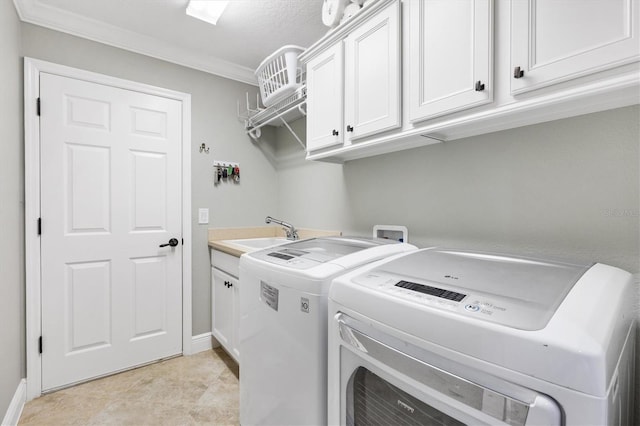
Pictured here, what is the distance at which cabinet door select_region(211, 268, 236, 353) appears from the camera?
2.09 metres

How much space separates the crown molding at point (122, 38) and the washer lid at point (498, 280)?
2.27m

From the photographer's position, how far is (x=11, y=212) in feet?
5.34

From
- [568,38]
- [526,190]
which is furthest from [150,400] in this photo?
[568,38]

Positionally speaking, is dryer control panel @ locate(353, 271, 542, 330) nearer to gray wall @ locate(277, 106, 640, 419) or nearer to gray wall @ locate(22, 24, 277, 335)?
gray wall @ locate(277, 106, 640, 419)

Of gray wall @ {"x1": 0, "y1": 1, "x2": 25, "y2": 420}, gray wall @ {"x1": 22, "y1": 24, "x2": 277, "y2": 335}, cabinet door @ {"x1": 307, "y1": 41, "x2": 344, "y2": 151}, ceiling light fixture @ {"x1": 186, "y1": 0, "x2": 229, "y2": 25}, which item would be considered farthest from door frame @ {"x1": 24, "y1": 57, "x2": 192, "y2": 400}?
cabinet door @ {"x1": 307, "y1": 41, "x2": 344, "y2": 151}

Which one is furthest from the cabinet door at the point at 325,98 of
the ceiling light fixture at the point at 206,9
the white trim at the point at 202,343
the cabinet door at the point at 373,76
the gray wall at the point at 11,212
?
the white trim at the point at 202,343

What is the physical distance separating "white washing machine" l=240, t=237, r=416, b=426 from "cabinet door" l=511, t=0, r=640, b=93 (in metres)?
0.78

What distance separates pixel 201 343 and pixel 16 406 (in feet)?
3.52

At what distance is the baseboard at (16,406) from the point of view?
154 centimetres

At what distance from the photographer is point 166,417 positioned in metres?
1.71

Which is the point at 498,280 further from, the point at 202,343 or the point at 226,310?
the point at 202,343

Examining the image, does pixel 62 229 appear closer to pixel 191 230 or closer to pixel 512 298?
pixel 191 230

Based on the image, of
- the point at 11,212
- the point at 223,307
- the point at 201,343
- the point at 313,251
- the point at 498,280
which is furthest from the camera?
the point at 201,343

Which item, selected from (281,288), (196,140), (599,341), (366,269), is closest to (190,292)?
(196,140)
